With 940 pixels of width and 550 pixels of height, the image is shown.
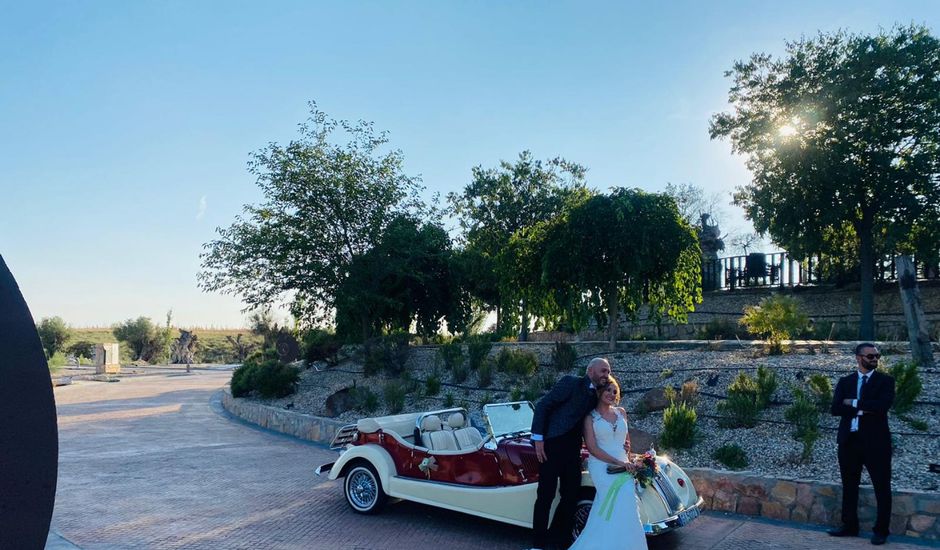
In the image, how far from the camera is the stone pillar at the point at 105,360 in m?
36.2

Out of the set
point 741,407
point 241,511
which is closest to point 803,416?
point 741,407

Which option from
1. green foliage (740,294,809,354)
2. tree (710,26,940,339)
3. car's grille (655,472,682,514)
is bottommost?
car's grille (655,472,682,514)

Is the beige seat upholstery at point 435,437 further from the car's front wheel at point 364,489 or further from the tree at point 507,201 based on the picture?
the tree at point 507,201

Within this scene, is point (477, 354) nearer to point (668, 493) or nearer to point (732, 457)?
point (732, 457)

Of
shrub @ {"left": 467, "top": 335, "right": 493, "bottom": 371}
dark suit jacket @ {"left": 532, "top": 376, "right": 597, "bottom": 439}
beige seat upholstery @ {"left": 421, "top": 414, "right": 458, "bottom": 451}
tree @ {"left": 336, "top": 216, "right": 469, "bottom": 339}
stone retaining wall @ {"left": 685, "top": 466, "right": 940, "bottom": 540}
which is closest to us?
dark suit jacket @ {"left": 532, "top": 376, "right": 597, "bottom": 439}

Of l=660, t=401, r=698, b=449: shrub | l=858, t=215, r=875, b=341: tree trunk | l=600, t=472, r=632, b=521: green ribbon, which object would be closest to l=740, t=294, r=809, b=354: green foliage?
l=858, t=215, r=875, b=341: tree trunk

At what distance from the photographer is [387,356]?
18.3 metres

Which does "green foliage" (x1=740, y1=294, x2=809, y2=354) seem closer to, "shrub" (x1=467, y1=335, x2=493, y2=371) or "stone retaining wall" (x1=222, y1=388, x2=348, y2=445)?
"shrub" (x1=467, y1=335, x2=493, y2=371)

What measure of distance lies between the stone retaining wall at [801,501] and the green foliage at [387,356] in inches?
440

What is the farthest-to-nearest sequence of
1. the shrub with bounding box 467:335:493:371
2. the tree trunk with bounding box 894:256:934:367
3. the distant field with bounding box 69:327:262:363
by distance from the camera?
the distant field with bounding box 69:327:262:363
the shrub with bounding box 467:335:493:371
the tree trunk with bounding box 894:256:934:367

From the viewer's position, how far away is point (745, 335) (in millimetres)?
19250

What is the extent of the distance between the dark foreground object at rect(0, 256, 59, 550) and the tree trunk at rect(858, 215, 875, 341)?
19974mm

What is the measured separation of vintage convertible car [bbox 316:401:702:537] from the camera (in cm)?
624

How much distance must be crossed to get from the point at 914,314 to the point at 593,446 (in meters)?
Result: 7.94
